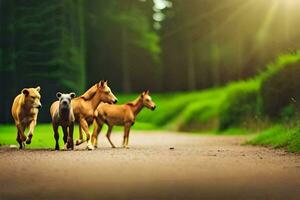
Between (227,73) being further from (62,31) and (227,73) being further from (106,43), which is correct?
(62,31)

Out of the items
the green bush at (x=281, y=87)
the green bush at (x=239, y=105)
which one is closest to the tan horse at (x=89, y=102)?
the green bush at (x=281, y=87)

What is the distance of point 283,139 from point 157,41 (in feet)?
145

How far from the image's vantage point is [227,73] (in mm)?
61562

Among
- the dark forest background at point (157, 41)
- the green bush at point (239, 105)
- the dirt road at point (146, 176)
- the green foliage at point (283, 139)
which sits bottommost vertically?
the dirt road at point (146, 176)

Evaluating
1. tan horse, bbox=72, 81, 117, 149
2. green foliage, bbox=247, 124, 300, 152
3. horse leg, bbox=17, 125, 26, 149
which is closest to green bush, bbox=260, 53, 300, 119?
green foliage, bbox=247, 124, 300, 152

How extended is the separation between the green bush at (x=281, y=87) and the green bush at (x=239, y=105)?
2338 millimetres

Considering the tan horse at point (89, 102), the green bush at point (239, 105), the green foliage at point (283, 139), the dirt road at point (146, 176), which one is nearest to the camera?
the dirt road at point (146, 176)

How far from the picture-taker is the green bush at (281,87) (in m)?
24.6

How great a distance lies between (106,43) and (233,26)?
10.3 m

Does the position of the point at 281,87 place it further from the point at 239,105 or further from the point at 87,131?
the point at 87,131

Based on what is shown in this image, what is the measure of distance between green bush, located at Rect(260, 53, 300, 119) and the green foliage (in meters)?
3.98

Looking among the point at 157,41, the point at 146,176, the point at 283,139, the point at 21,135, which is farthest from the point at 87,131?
the point at 157,41

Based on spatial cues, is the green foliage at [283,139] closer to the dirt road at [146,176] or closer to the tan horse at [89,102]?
the dirt road at [146,176]

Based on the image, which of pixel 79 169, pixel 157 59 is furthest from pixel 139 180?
pixel 157 59
